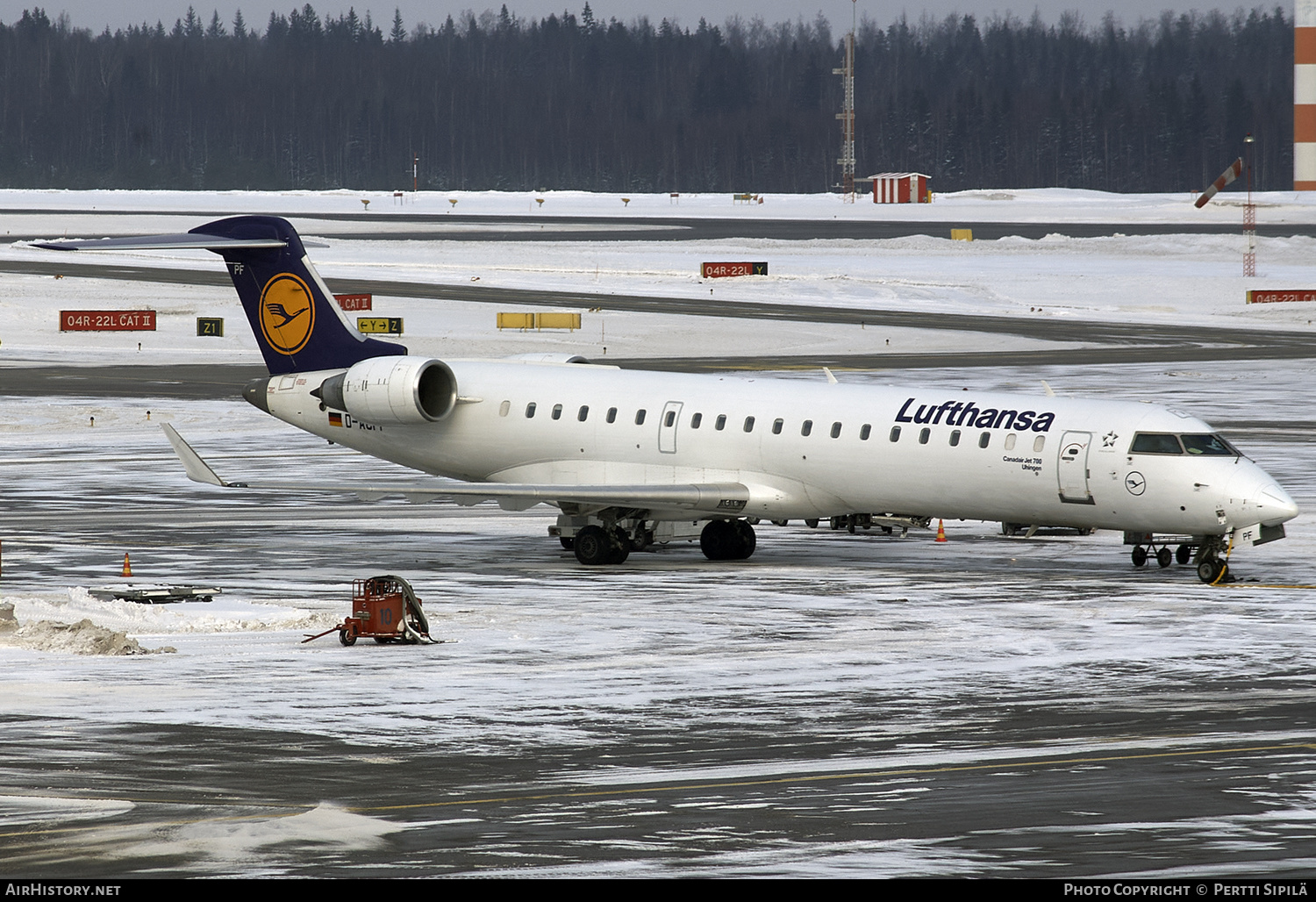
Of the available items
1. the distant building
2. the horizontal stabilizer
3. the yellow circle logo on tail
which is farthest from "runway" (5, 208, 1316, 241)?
the horizontal stabilizer

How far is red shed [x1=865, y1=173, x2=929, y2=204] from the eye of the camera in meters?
176

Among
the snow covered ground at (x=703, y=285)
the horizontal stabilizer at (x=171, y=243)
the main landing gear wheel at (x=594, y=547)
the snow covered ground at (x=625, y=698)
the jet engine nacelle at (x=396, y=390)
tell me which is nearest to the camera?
the snow covered ground at (x=625, y=698)

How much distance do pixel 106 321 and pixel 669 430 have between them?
43263mm

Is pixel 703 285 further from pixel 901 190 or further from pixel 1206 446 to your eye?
pixel 901 190

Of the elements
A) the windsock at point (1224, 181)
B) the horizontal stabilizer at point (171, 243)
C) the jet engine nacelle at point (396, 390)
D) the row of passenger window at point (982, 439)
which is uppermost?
the windsock at point (1224, 181)

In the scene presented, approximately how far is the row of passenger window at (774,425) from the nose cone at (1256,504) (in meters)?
2.68

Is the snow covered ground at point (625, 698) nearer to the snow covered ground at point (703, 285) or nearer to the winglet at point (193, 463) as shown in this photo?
the winglet at point (193, 463)

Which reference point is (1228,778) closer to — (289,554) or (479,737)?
(479,737)

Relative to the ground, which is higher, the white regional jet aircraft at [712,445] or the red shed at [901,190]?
the red shed at [901,190]

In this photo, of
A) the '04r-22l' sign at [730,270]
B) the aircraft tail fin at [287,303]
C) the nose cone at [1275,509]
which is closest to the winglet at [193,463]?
the aircraft tail fin at [287,303]

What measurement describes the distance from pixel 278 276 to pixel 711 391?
26.5 ft

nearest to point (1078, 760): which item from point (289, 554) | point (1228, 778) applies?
point (1228, 778)

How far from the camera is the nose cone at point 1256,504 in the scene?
25938 mm

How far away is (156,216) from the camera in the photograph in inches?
5536
